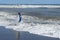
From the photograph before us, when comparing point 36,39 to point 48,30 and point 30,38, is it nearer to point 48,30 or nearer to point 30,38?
point 30,38

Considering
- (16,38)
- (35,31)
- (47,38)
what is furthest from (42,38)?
(35,31)

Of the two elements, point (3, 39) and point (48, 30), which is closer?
point (3, 39)

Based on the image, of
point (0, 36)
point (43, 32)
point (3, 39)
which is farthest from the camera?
point (43, 32)

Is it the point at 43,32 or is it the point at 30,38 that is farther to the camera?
the point at 43,32

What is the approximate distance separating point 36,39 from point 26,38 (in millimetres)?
848

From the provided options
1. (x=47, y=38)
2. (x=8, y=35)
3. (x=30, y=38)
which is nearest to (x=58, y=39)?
(x=47, y=38)

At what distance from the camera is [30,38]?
21766 millimetres

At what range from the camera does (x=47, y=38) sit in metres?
22.1

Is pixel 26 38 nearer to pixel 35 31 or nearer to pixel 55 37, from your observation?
pixel 55 37

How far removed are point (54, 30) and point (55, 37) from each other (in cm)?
389

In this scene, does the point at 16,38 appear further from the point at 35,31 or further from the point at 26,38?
the point at 35,31

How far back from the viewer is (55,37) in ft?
75.3

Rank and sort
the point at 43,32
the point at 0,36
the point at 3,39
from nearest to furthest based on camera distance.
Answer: the point at 3,39
the point at 0,36
the point at 43,32

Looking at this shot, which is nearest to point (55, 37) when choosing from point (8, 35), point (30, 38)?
point (30, 38)
